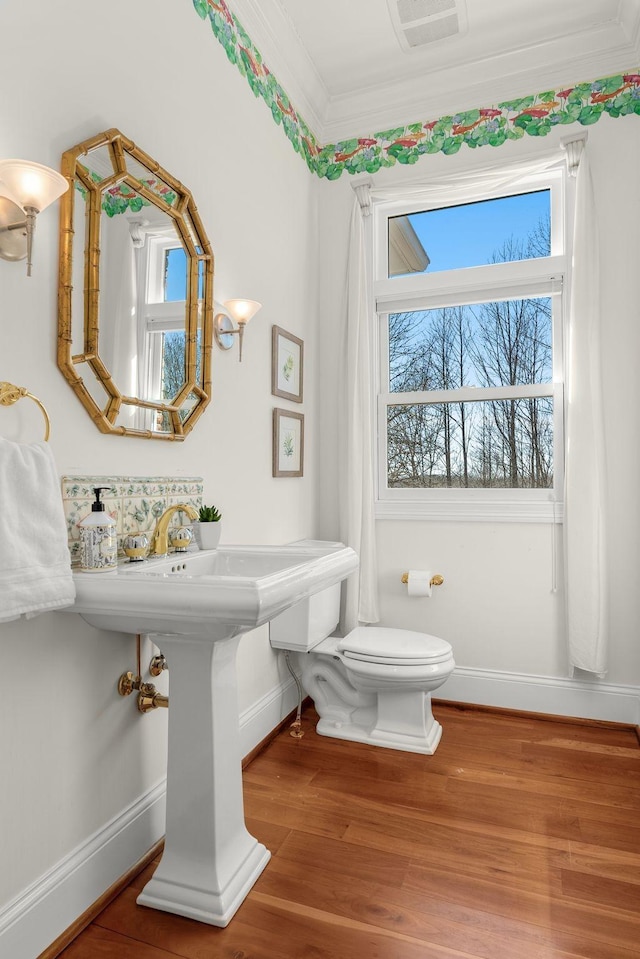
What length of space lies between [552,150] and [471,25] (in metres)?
0.62

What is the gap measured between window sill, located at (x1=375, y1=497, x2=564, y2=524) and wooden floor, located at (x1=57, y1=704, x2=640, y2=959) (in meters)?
0.95

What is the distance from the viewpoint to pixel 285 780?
210cm

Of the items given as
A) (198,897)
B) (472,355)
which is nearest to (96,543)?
(198,897)

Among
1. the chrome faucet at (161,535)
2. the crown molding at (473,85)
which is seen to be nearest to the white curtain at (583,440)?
the crown molding at (473,85)

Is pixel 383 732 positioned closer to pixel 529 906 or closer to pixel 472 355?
pixel 529 906

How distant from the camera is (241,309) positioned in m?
2.10

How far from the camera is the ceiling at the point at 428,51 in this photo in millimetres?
2375

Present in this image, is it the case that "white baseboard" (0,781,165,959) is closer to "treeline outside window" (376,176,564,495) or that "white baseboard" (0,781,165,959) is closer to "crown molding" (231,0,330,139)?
"treeline outside window" (376,176,564,495)

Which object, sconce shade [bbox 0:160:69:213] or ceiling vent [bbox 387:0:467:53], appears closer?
sconce shade [bbox 0:160:69:213]

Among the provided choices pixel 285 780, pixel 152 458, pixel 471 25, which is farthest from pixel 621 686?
pixel 471 25

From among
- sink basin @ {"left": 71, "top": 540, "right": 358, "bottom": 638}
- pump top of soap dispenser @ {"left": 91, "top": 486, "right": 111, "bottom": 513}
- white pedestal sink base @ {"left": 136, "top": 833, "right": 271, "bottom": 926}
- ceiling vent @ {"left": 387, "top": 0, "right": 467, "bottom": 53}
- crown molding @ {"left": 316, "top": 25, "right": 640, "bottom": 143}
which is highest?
ceiling vent @ {"left": 387, "top": 0, "right": 467, "bottom": 53}

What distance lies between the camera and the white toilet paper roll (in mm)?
2738

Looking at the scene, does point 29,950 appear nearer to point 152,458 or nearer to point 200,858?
point 200,858

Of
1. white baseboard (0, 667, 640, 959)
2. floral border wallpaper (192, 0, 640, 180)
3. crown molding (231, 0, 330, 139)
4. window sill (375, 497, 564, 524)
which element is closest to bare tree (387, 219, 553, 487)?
window sill (375, 497, 564, 524)
